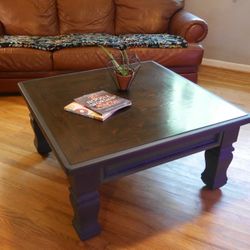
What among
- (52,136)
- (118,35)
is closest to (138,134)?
(52,136)

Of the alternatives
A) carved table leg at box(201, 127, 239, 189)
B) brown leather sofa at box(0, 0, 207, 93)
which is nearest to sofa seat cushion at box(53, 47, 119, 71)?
brown leather sofa at box(0, 0, 207, 93)

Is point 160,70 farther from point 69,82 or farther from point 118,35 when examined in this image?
point 118,35

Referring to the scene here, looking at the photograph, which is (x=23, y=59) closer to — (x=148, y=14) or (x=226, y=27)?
(x=148, y=14)

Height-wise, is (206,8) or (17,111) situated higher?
(206,8)

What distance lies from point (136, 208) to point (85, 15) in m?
2.20

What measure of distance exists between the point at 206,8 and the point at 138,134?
2.54 meters

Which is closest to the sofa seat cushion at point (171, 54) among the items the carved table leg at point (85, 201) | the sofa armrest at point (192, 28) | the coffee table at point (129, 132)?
the sofa armrest at point (192, 28)

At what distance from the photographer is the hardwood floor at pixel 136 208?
1.38m

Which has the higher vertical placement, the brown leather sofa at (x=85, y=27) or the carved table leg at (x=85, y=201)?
the brown leather sofa at (x=85, y=27)

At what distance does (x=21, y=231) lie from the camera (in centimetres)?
143

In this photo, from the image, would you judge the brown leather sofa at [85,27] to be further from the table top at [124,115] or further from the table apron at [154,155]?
the table apron at [154,155]

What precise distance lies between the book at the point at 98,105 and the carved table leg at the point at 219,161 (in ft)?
1.68

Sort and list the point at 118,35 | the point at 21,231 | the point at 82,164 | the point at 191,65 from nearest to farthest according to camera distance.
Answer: the point at 82,164, the point at 21,231, the point at 191,65, the point at 118,35

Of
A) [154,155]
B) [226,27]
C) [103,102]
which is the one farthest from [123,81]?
[226,27]
